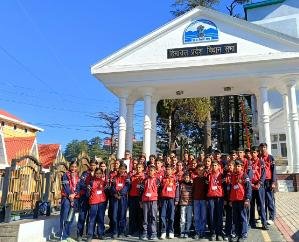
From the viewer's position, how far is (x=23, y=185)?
781 cm

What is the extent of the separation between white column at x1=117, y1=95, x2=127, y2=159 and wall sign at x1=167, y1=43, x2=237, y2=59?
2.61 m

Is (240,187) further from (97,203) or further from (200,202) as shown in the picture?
(97,203)

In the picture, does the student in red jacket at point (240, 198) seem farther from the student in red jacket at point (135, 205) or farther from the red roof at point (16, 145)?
the red roof at point (16, 145)

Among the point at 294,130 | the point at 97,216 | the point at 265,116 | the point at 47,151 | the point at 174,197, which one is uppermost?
the point at 47,151

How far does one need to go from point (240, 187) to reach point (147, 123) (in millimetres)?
7608

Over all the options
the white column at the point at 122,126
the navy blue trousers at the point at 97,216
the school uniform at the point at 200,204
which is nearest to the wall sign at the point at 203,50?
the white column at the point at 122,126

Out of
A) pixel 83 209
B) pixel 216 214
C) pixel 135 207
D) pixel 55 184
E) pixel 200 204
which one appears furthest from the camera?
pixel 55 184

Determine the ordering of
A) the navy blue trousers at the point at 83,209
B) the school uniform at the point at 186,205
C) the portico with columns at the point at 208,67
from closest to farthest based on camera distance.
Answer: the school uniform at the point at 186,205, the navy blue trousers at the point at 83,209, the portico with columns at the point at 208,67

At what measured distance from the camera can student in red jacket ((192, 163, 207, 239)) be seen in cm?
760

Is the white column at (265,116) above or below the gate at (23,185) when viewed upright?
above

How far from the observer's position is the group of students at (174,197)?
7.49 m

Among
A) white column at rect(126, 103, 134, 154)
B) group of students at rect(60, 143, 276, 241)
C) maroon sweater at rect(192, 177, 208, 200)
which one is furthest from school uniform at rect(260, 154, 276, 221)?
white column at rect(126, 103, 134, 154)

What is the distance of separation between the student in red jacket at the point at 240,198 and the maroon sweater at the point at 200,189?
1.92ft

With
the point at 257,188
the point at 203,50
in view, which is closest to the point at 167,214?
the point at 257,188
